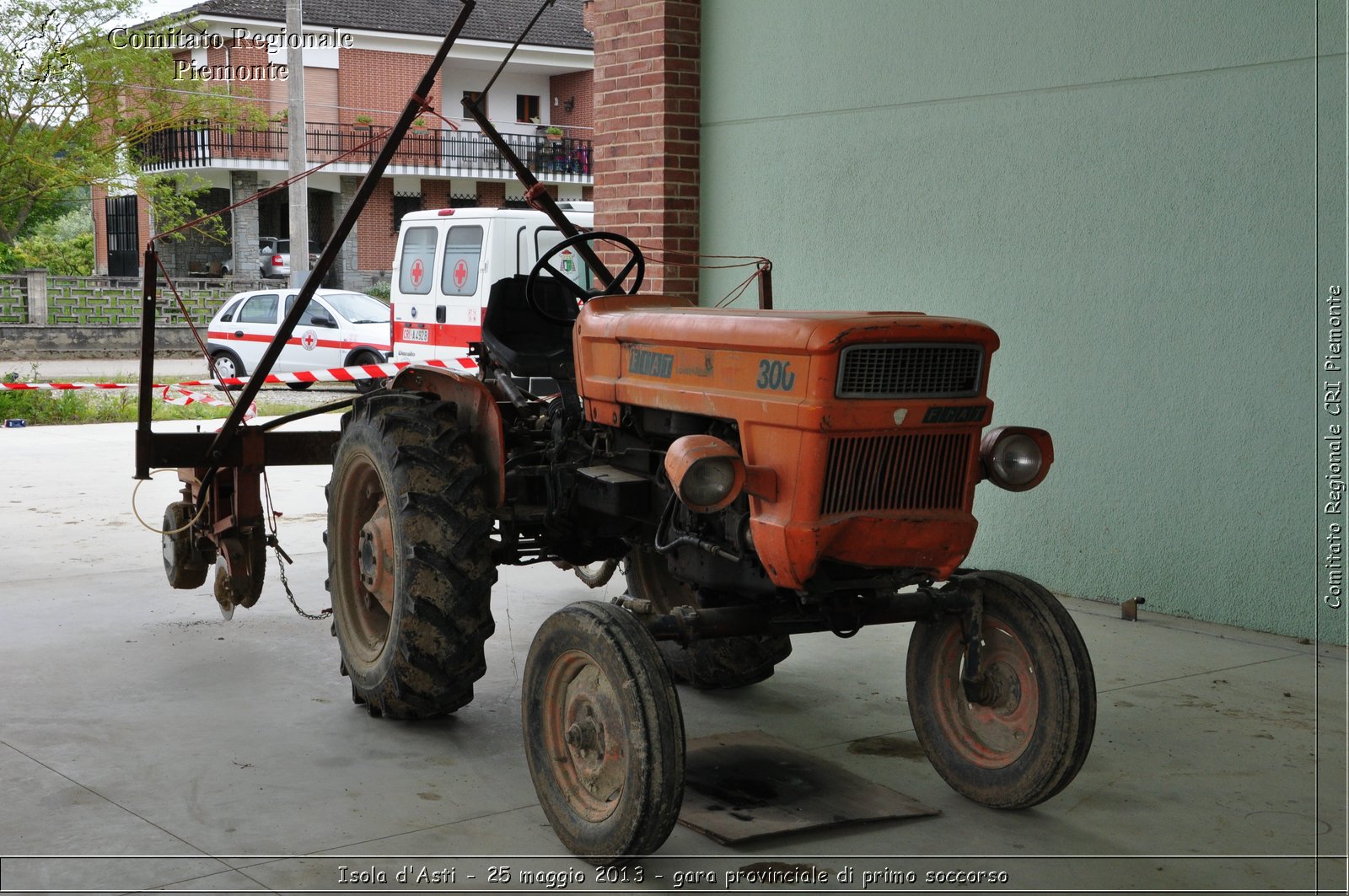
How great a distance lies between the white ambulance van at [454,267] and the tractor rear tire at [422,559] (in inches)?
337

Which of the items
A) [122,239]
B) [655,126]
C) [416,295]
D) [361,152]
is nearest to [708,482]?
[655,126]

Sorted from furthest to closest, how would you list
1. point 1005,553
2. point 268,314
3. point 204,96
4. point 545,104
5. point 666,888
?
point 545,104 → point 204,96 → point 268,314 → point 1005,553 → point 666,888

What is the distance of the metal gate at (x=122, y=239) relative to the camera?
123 ft

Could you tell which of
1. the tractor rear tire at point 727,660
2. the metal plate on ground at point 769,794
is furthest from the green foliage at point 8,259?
the metal plate on ground at point 769,794

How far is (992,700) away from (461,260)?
1079 cm

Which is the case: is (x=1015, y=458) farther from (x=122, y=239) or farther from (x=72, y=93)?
(x=122, y=239)

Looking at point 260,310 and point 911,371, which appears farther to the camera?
point 260,310

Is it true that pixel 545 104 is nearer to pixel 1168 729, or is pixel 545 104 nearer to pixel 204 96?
pixel 204 96

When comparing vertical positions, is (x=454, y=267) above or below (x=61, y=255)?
below

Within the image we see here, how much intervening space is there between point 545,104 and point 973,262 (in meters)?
32.8

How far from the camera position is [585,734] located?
3.64m

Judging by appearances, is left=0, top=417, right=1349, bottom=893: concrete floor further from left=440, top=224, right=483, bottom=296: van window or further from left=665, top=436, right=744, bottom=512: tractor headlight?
left=440, top=224, right=483, bottom=296: van window

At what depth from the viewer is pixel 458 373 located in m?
4.92


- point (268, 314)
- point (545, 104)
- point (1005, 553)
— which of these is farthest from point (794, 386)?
point (545, 104)
